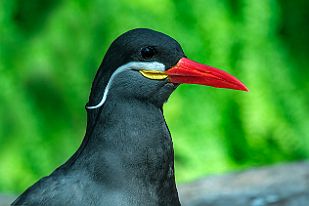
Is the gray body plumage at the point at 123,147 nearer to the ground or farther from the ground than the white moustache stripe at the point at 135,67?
nearer to the ground

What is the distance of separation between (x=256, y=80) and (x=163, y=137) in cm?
262

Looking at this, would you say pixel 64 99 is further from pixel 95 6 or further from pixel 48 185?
pixel 48 185

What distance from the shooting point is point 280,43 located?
557cm

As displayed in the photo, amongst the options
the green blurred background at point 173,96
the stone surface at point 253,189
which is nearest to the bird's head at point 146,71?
the stone surface at point 253,189

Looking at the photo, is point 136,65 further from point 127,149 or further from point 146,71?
point 127,149

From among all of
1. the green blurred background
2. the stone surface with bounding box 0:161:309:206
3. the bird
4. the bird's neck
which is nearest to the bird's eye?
the bird

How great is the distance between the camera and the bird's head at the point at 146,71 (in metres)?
2.88

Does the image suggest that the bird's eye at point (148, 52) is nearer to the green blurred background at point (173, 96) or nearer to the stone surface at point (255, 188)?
the stone surface at point (255, 188)

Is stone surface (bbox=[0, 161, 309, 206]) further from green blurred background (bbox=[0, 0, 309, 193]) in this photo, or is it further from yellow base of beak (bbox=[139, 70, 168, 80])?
yellow base of beak (bbox=[139, 70, 168, 80])

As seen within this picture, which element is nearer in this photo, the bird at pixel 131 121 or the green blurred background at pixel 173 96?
the bird at pixel 131 121

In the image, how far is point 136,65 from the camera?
2875 millimetres

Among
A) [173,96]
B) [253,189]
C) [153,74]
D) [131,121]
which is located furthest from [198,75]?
[173,96]

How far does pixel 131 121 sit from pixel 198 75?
0.27m

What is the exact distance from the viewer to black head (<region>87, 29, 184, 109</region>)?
2877mm
